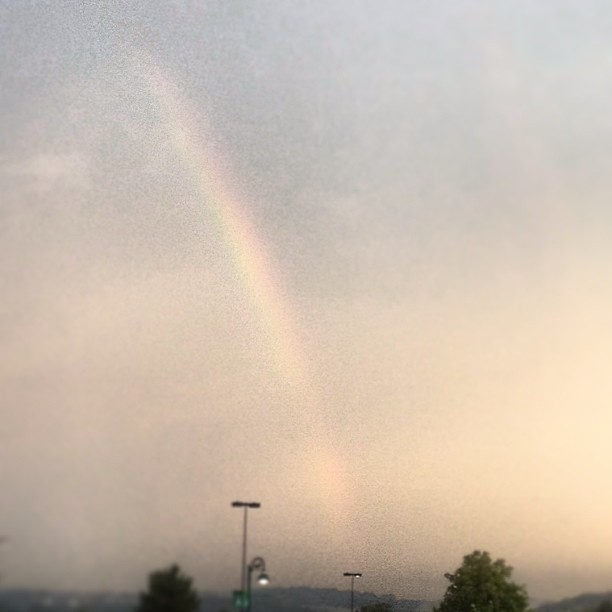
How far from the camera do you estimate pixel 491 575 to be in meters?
Result: 110

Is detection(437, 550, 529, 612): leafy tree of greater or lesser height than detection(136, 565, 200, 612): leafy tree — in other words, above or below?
above

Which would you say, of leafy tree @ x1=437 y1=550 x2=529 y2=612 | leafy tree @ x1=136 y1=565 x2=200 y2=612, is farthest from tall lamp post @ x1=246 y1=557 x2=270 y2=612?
leafy tree @ x1=437 y1=550 x2=529 y2=612

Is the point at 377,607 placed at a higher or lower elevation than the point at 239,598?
higher

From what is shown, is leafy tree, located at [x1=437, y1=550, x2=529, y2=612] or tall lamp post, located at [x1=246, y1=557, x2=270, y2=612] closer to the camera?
tall lamp post, located at [x1=246, y1=557, x2=270, y2=612]

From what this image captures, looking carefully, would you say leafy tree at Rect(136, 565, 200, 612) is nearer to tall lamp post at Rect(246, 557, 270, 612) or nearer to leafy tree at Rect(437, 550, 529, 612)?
tall lamp post at Rect(246, 557, 270, 612)

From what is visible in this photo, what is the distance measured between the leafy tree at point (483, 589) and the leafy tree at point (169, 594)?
1849 inches

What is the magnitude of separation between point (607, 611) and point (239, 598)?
10635 cm

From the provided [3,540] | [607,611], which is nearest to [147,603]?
[3,540]

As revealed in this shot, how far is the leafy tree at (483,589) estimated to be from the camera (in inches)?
4247

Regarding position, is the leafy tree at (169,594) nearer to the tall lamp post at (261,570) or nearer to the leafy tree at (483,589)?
the tall lamp post at (261,570)

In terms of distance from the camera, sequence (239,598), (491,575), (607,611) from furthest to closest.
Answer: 1. (607,611)
2. (491,575)
3. (239,598)

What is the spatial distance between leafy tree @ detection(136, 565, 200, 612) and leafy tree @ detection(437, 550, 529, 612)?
4696 centimetres

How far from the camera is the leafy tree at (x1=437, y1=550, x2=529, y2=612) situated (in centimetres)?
10788

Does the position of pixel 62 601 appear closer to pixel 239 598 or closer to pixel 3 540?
pixel 3 540
